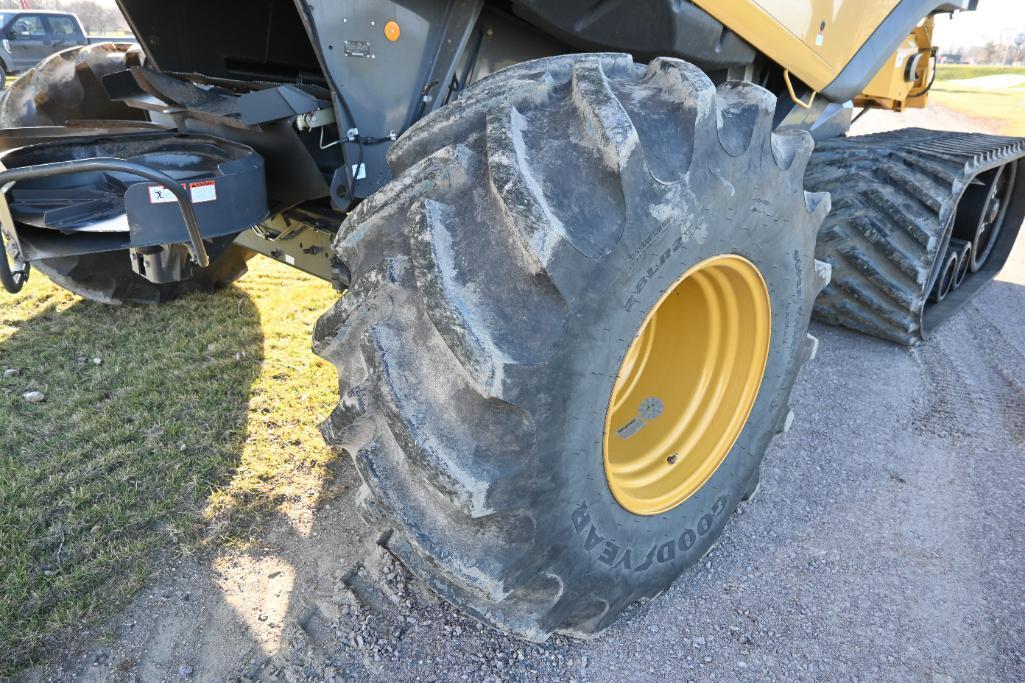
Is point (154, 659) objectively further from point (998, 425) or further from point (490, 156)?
point (998, 425)

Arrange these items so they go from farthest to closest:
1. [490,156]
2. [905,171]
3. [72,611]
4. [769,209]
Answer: [905,171] < [72,611] < [769,209] < [490,156]

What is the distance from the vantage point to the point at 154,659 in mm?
1960

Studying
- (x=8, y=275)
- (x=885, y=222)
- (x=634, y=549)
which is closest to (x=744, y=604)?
(x=634, y=549)

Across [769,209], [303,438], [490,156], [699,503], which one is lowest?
[303,438]

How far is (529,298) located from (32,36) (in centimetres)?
1936

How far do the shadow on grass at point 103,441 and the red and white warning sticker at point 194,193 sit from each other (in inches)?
44.3

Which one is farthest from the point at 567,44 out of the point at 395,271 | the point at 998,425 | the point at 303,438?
the point at 998,425

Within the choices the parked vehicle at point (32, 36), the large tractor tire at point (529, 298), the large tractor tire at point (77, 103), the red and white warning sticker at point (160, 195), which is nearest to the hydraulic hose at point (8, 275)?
the red and white warning sticker at point (160, 195)

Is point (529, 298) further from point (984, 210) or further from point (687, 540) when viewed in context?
point (984, 210)

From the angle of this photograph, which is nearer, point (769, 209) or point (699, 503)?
point (769, 209)

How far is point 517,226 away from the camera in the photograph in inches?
54.9

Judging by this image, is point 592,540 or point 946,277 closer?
point 592,540

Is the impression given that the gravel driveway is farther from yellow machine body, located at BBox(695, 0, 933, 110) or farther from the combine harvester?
yellow machine body, located at BBox(695, 0, 933, 110)

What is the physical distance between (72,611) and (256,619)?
489mm
